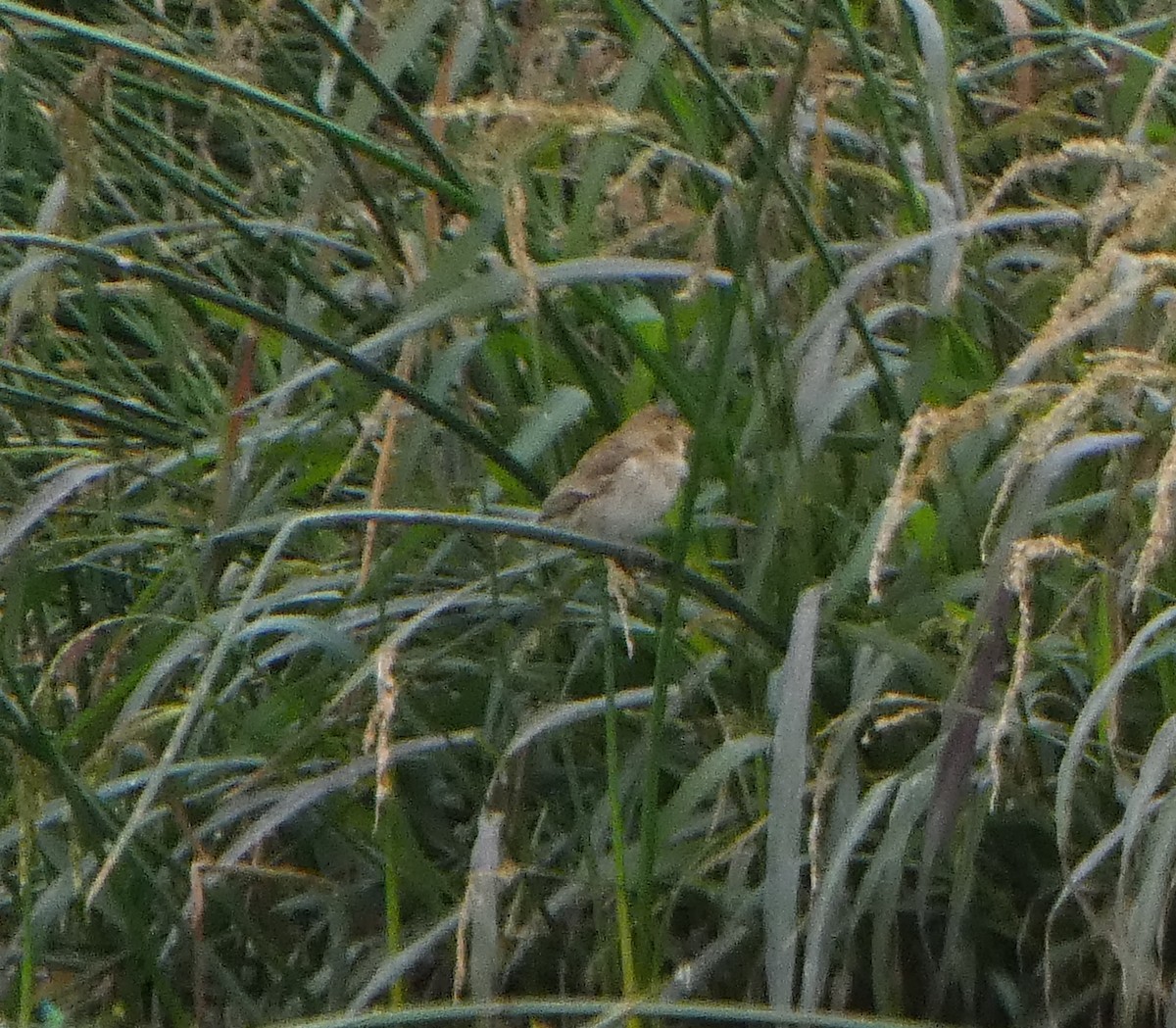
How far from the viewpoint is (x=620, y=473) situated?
2.71 metres

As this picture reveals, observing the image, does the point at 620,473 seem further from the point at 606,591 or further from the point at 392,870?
the point at 392,870

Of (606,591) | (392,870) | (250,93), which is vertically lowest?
(392,870)

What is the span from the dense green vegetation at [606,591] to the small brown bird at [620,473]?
60 millimetres

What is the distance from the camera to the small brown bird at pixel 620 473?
264 centimetres

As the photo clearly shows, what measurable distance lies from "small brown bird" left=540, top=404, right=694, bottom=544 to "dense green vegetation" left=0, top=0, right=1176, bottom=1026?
0.06 metres

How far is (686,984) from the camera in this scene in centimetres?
217

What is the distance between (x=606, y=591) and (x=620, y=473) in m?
0.41

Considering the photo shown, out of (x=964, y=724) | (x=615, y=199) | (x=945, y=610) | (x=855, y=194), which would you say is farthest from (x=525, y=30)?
(x=964, y=724)

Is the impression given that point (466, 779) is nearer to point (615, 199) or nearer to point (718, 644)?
point (718, 644)

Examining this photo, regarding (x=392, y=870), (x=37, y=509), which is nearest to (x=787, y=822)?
(x=392, y=870)

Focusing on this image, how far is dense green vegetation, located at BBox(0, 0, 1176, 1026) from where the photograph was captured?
206cm

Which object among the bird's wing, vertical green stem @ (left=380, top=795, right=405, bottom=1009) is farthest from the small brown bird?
vertical green stem @ (left=380, top=795, right=405, bottom=1009)

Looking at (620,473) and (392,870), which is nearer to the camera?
(392,870)

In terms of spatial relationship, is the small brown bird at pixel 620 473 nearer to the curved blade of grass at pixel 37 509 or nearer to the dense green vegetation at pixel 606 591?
the dense green vegetation at pixel 606 591
